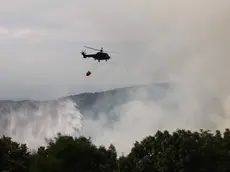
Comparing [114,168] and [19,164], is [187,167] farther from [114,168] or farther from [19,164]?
[19,164]

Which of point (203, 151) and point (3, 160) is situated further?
point (3, 160)

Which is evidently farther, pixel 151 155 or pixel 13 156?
pixel 13 156

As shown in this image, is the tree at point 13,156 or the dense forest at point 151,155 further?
the tree at point 13,156

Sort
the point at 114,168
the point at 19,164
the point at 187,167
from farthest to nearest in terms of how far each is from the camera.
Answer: the point at 19,164 < the point at 114,168 < the point at 187,167

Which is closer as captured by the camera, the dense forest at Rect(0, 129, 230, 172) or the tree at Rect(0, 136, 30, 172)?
the dense forest at Rect(0, 129, 230, 172)

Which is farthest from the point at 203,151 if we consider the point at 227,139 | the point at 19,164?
the point at 19,164

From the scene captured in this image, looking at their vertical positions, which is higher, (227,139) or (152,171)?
(227,139)

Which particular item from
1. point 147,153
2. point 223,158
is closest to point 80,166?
point 147,153

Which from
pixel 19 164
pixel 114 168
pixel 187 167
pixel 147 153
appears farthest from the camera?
pixel 19 164
